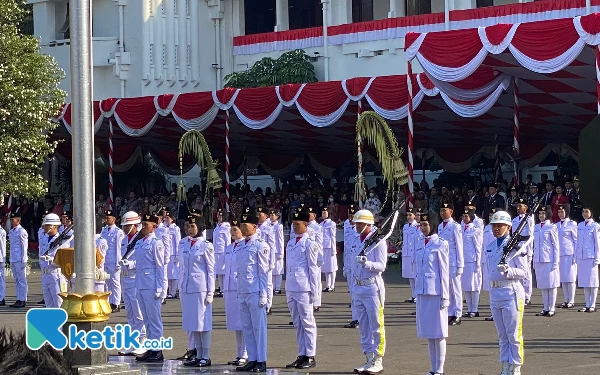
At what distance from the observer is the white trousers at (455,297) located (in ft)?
53.6

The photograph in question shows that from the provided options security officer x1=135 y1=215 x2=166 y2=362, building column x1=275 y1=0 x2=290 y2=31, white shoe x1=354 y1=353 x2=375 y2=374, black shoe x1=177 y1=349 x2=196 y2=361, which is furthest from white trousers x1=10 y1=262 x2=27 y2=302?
building column x1=275 y1=0 x2=290 y2=31

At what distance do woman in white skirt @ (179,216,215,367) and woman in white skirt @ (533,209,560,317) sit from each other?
5718mm

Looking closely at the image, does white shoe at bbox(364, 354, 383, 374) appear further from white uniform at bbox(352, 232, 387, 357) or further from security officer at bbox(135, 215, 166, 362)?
security officer at bbox(135, 215, 166, 362)

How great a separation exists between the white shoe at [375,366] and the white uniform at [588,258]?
6.47 metres

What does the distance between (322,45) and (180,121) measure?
8.00m

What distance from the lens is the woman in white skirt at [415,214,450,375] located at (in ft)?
38.8

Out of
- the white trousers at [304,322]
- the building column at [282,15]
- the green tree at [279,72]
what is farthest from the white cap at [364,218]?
the building column at [282,15]

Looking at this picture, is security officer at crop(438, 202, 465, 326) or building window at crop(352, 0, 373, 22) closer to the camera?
security officer at crop(438, 202, 465, 326)

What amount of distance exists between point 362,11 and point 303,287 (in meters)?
23.5

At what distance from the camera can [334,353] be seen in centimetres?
1380

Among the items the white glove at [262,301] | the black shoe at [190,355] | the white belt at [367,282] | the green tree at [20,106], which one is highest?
the green tree at [20,106]

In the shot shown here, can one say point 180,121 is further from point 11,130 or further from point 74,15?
point 74,15

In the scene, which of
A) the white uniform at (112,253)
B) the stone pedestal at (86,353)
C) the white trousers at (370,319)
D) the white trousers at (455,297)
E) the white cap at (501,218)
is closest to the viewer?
the stone pedestal at (86,353)

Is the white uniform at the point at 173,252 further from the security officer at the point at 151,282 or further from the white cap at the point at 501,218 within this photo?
the white cap at the point at 501,218
